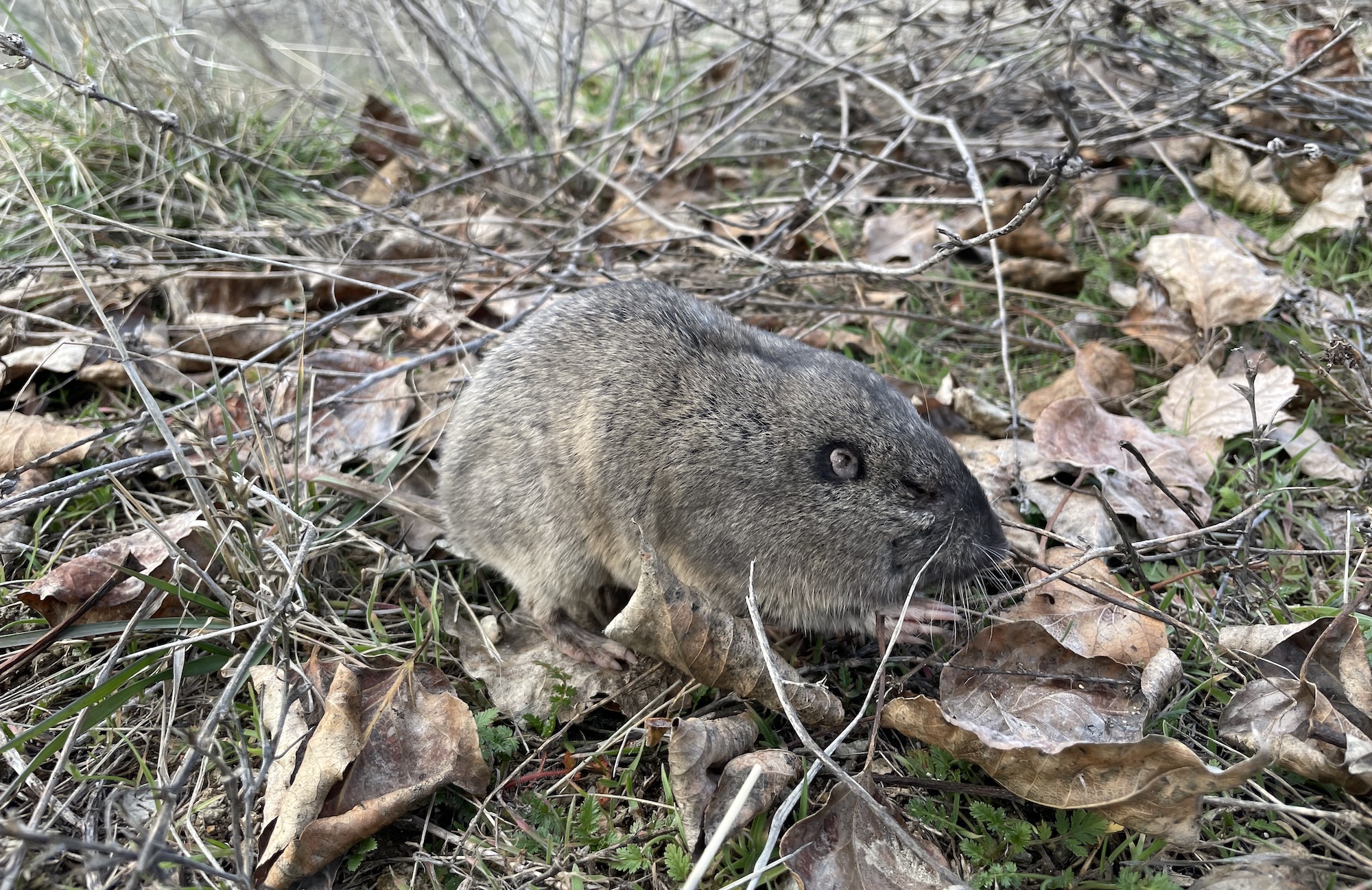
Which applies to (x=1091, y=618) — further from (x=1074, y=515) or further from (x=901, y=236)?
(x=901, y=236)

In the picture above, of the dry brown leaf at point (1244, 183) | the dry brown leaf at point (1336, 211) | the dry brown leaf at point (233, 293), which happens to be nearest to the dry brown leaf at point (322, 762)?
the dry brown leaf at point (233, 293)

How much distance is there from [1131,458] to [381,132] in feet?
20.2

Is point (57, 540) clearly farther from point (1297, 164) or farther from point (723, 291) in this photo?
point (1297, 164)

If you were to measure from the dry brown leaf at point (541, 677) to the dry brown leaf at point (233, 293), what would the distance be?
2759 millimetres

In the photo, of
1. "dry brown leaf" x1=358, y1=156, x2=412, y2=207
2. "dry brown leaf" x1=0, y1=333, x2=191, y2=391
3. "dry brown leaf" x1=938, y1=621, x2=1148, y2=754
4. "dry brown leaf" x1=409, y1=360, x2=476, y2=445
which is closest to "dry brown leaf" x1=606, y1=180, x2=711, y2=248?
"dry brown leaf" x1=409, y1=360, x2=476, y2=445

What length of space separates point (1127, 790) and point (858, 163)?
497cm

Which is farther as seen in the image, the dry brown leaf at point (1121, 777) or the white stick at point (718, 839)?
the dry brown leaf at point (1121, 777)

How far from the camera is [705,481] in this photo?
375 centimetres

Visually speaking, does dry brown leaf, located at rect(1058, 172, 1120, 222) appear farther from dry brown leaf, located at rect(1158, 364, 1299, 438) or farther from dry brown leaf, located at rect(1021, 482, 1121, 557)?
dry brown leaf, located at rect(1021, 482, 1121, 557)

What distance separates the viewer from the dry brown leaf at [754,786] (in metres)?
2.86

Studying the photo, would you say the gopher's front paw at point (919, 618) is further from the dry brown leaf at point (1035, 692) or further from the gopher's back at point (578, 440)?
the gopher's back at point (578, 440)

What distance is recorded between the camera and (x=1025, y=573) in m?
3.86

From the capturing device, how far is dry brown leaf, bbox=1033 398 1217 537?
400 centimetres

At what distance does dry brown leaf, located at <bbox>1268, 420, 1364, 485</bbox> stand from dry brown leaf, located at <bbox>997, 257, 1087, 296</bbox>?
1.55 m
